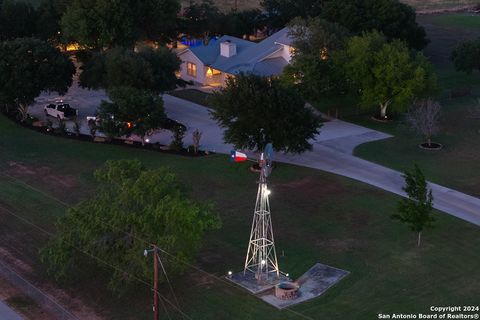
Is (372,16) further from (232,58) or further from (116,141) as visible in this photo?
(116,141)

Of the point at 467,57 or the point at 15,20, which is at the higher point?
the point at 15,20

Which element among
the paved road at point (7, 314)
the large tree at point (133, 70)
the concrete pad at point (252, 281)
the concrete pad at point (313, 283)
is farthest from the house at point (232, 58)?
the paved road at point (7, 314)

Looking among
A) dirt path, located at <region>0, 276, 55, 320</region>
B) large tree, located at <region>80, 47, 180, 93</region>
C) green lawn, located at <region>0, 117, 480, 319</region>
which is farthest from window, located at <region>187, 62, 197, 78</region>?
dirt path, located at <region>0, 276, 55, 320</region>

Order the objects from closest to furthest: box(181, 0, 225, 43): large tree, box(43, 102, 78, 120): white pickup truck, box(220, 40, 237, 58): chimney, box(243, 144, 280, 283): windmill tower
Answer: box(243, 144, 280, 283): windmill tower < box(43, 102, 78, 120): white pickup truck < box(220, 40, 237, 58): chimney < box(181, 0, 225, 43): large tree

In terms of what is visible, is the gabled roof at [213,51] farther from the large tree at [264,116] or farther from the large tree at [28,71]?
the large tree at [264,116]

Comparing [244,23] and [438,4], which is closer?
[244,23]

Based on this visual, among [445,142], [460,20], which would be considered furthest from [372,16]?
[460,20]

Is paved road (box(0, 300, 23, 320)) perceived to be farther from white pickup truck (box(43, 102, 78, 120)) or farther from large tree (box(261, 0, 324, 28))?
large tree (box(261, 0, 324, 28))
